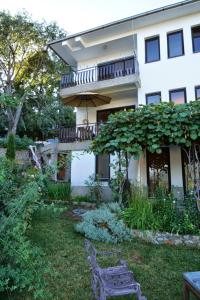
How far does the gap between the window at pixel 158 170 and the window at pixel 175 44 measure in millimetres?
4794

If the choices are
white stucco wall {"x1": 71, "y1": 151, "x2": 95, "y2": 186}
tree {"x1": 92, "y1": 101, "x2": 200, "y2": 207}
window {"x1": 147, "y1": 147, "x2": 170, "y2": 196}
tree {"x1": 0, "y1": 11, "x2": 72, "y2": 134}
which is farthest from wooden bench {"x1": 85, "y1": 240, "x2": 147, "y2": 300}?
tree {"x1": 0, "y1": 11, "x2": 72, "y2": 134}

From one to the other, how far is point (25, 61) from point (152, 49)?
13.6m

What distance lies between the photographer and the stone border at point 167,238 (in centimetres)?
634

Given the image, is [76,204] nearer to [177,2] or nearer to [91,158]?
[91,158]

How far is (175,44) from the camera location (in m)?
12.1

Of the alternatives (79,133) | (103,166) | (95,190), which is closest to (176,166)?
(95,190)

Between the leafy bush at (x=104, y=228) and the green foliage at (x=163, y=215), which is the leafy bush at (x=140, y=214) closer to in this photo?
the green foliage at (x=163, y=215)

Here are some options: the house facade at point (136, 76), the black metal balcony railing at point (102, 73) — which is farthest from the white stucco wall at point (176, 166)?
the black metal balcony railing at point (102, 73)

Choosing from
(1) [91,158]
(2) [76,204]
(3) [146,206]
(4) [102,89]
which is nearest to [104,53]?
(4) [102,89]

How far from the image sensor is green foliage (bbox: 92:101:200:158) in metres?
7.81

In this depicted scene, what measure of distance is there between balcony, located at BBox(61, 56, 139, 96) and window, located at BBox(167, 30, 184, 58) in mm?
1793

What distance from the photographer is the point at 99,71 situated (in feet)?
44.3

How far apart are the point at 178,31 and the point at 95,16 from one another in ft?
16.0

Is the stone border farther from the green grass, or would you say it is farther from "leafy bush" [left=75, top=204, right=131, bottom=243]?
"leafy bush" [left=75, top=204, right=131, bottom=243]
